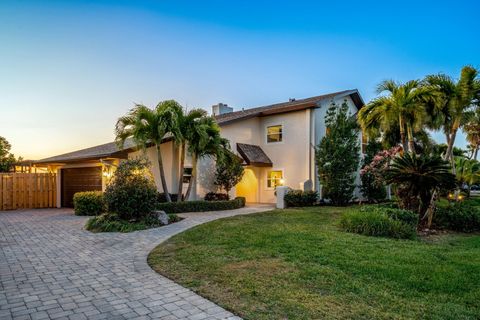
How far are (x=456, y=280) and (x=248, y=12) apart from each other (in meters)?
12.4

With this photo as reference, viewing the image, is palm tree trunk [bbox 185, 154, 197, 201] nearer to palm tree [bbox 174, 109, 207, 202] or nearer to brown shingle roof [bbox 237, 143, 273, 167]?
palm tree [bbox 174, 109, 207, 202]

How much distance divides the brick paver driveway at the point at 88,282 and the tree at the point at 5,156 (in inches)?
944

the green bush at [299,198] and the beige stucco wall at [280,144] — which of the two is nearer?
the green bush at [299,198]

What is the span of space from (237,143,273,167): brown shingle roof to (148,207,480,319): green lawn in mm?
9563

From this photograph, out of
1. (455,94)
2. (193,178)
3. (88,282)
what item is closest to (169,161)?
(193,178)

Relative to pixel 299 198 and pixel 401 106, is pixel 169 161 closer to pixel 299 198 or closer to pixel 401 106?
pixel 299 198

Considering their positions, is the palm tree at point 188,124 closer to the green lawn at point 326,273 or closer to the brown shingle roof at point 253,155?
the brown shingle roof at point 253,155

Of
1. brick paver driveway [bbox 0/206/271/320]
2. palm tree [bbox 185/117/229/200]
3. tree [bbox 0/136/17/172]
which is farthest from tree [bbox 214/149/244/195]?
tree [bbox 0/136/17/172]

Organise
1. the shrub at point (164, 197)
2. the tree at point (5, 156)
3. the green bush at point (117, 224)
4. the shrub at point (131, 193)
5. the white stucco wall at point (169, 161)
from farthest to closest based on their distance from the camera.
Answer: the tree at point (5, 156) → the white stucco wall at point (169, 161) → the shrub at point (164, 197) → the shrub at point (131, 193) → the green bush at point (117, 224)

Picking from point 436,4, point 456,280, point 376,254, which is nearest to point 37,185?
point 376,254

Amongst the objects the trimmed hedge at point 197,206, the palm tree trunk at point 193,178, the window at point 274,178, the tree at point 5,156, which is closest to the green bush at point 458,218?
the trimmed hedge at point 197,206

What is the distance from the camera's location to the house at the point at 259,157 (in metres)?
17.3

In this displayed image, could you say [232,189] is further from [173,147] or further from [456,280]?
[456,280]

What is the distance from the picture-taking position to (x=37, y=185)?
1855 cm
